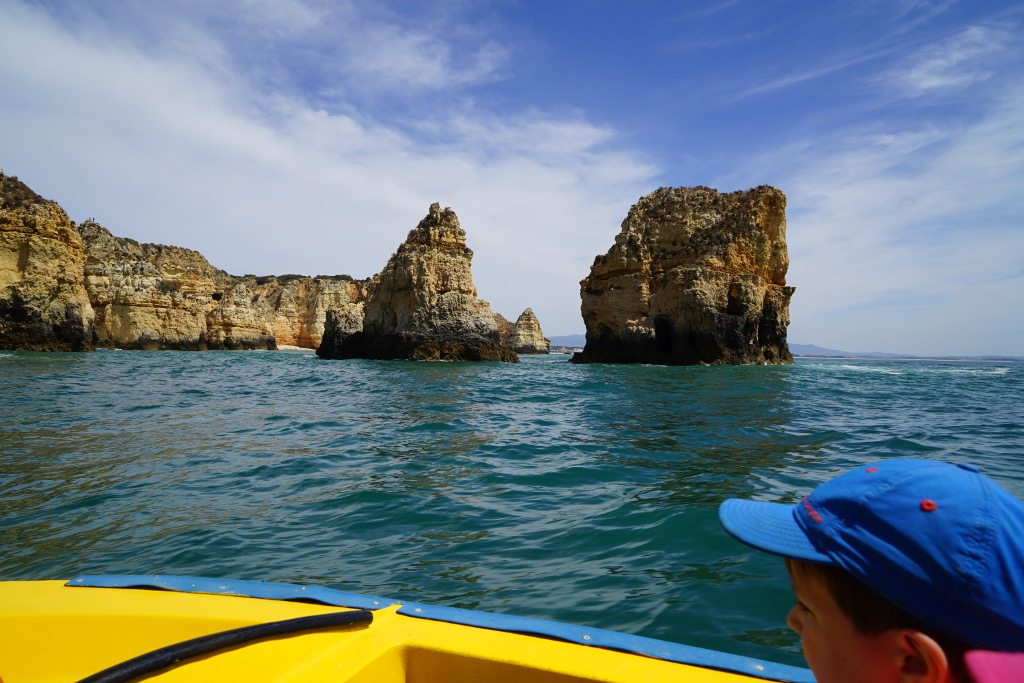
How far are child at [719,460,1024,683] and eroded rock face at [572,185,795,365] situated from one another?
35.3m

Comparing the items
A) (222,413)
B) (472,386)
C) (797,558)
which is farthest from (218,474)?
(472,386)

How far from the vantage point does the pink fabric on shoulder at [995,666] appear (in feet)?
2.74

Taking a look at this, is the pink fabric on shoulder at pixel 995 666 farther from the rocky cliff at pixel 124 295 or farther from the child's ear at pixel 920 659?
the rocky cliff at pixel 124 295

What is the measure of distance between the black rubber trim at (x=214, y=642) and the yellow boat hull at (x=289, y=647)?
0.02 meters

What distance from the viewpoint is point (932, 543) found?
0.92 meters

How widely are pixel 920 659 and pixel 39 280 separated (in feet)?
141

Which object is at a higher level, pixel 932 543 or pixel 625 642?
pixel 932 543

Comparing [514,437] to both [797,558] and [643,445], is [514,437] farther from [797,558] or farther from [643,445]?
[797,558]

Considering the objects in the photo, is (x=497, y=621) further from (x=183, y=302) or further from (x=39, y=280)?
(x=183, y=302)

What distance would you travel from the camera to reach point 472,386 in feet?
56.7

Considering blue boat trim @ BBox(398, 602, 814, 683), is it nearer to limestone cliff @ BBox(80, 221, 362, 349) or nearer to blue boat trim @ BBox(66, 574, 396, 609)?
blue boat trim @ BBox(66, 574, 396, 609)

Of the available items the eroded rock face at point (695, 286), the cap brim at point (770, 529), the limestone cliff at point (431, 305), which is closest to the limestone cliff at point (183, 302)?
the limestone cliff at point (431, 305)

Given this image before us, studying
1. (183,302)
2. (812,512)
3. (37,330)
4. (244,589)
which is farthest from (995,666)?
(183,302)

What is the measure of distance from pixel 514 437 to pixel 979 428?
8.44 m
